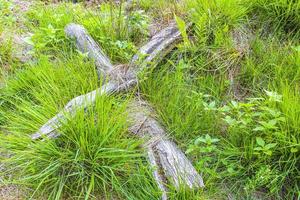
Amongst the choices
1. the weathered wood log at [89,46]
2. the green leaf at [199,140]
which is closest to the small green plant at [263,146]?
the green leaf at [199,140]

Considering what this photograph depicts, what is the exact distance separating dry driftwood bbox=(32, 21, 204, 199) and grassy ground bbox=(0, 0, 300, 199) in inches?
2.6

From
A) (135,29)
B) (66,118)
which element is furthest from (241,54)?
(66,118)

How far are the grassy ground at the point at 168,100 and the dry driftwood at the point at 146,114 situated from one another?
2.6 inches

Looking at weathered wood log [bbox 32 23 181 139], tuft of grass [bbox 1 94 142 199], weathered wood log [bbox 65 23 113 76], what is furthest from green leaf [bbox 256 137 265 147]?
weathered wood log [bbox 65 23 113 76]

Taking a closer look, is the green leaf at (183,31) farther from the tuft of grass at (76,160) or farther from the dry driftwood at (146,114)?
the tuft of grass at (76,160)

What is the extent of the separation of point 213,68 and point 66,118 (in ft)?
4.44

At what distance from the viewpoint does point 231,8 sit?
3.17 metres

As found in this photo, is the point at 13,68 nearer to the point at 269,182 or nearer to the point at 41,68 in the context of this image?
the point at 41,68

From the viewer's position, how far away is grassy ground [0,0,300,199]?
2.23m

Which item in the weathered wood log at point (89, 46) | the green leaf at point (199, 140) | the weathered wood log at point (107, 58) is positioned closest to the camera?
the green leaf at point (199, 140)

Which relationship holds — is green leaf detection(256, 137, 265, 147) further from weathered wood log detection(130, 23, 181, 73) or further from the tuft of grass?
weathered wood log detection(130, 23, 181, 73)

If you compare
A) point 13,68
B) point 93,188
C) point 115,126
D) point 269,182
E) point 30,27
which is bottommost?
point 269,182

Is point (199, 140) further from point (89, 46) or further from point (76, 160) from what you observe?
point (89, 46)

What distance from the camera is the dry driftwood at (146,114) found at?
222 centimetres
